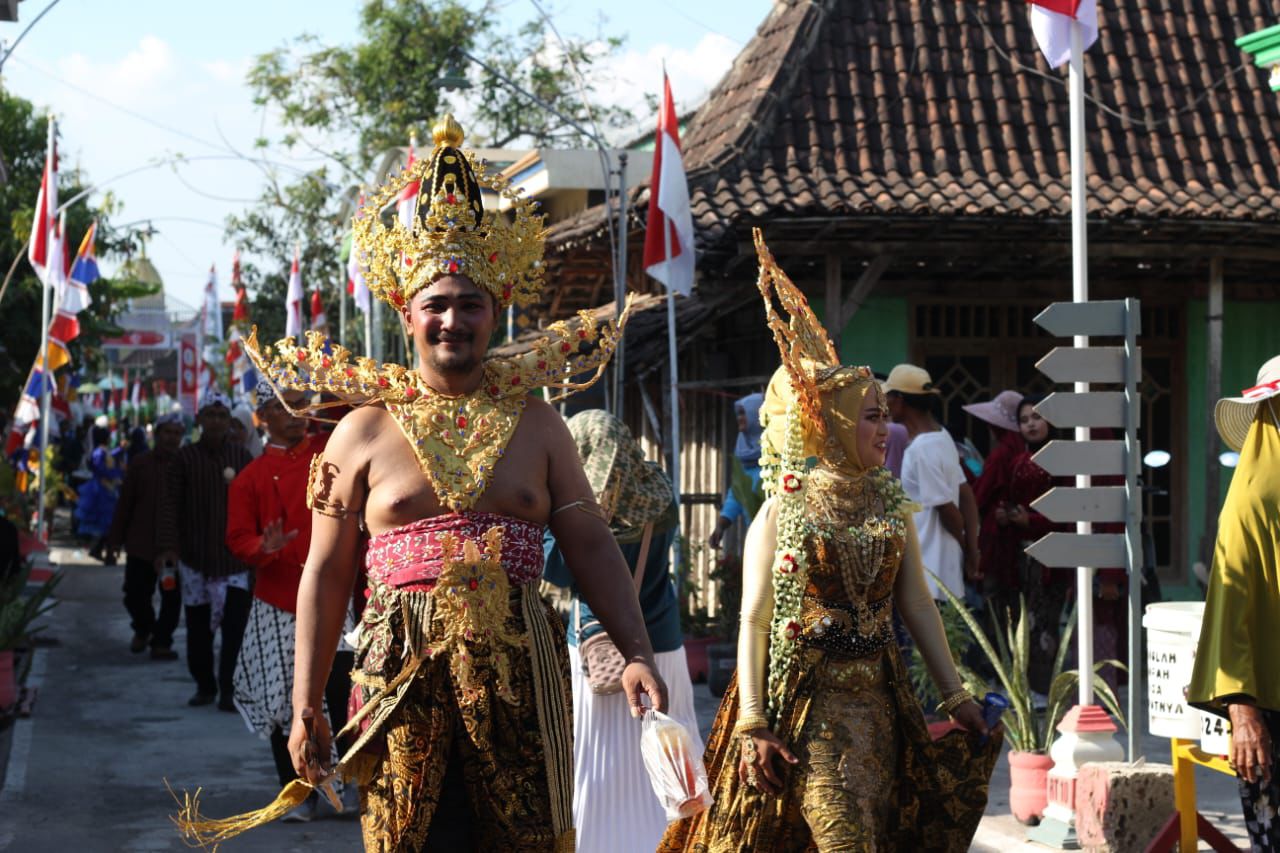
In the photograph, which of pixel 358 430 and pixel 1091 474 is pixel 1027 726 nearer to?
pixel 1091 474

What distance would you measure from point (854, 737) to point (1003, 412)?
5.72 meters

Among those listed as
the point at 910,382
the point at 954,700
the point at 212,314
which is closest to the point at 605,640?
the point at 954,700

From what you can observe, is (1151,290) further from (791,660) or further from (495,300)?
(495,300)

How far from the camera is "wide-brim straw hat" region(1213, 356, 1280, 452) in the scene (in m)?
5.14

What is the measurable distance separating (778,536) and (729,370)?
10374 mm

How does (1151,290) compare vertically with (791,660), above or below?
above

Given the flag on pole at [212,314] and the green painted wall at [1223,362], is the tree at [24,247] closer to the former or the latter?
the flag on pole at [212,314]

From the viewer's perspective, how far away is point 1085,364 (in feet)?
25.6

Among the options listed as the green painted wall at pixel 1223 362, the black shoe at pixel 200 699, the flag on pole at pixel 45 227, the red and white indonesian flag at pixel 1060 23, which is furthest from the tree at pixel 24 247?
the red and white indonesian flag at pixel 1060 23

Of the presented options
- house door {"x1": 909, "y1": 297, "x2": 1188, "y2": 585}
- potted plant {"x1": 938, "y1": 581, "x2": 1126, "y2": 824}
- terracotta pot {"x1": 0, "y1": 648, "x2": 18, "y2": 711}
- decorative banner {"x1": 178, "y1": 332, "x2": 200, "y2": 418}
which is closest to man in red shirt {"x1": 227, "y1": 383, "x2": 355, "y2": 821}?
terracotta pot {"x1": 0, "y1": 648, "x2": 18, "y2": 711}

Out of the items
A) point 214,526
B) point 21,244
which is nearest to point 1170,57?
point 214,526

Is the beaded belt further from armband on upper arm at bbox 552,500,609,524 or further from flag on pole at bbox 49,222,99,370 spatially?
flag on pole at bbox 49,222,99,370

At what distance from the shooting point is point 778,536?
5727 millimetres

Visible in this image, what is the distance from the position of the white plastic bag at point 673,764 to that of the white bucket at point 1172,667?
2.75 m
